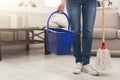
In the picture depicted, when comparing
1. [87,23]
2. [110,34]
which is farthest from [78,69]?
[110,34]

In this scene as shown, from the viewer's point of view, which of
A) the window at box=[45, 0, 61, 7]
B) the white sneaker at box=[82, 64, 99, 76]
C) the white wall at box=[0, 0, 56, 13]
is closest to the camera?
the white sneaker at box=[82, 64, 99, 76]

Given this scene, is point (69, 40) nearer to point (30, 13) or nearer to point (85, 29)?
point (85, 29)

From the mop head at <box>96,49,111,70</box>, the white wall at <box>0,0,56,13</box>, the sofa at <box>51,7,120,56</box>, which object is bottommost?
the mop head at <box>96,49,111,70</box>

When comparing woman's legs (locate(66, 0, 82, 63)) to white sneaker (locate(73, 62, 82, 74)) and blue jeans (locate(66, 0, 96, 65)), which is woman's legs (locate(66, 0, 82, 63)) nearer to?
blue jeans (locate(66, 0, 96, 65))

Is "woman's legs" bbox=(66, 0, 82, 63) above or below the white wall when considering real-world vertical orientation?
below

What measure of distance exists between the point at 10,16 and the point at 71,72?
1903 mm

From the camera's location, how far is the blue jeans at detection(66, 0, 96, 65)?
1945mm

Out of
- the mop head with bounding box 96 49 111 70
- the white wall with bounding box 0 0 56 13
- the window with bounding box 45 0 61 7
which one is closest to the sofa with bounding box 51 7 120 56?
the white wall with bounding box 0 0 56 13

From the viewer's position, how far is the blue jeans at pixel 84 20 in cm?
195

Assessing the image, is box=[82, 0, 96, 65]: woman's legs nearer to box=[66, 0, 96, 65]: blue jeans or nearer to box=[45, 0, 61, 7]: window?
box=[66, 0, 96, 65]: blue jeans

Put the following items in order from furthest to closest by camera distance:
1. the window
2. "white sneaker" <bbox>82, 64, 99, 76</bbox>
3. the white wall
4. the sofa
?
the window → the white wall → the sofa → "white sneaker" <bbox>82, 64, 99, 76</bbox>

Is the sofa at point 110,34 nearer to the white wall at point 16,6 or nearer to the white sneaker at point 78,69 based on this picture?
the white wall at point 16,6

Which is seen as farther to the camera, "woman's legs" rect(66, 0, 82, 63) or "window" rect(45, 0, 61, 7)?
"window" rect(45, 0, 61, 7)

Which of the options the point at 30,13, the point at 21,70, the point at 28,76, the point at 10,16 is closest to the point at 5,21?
the point at 10,16
